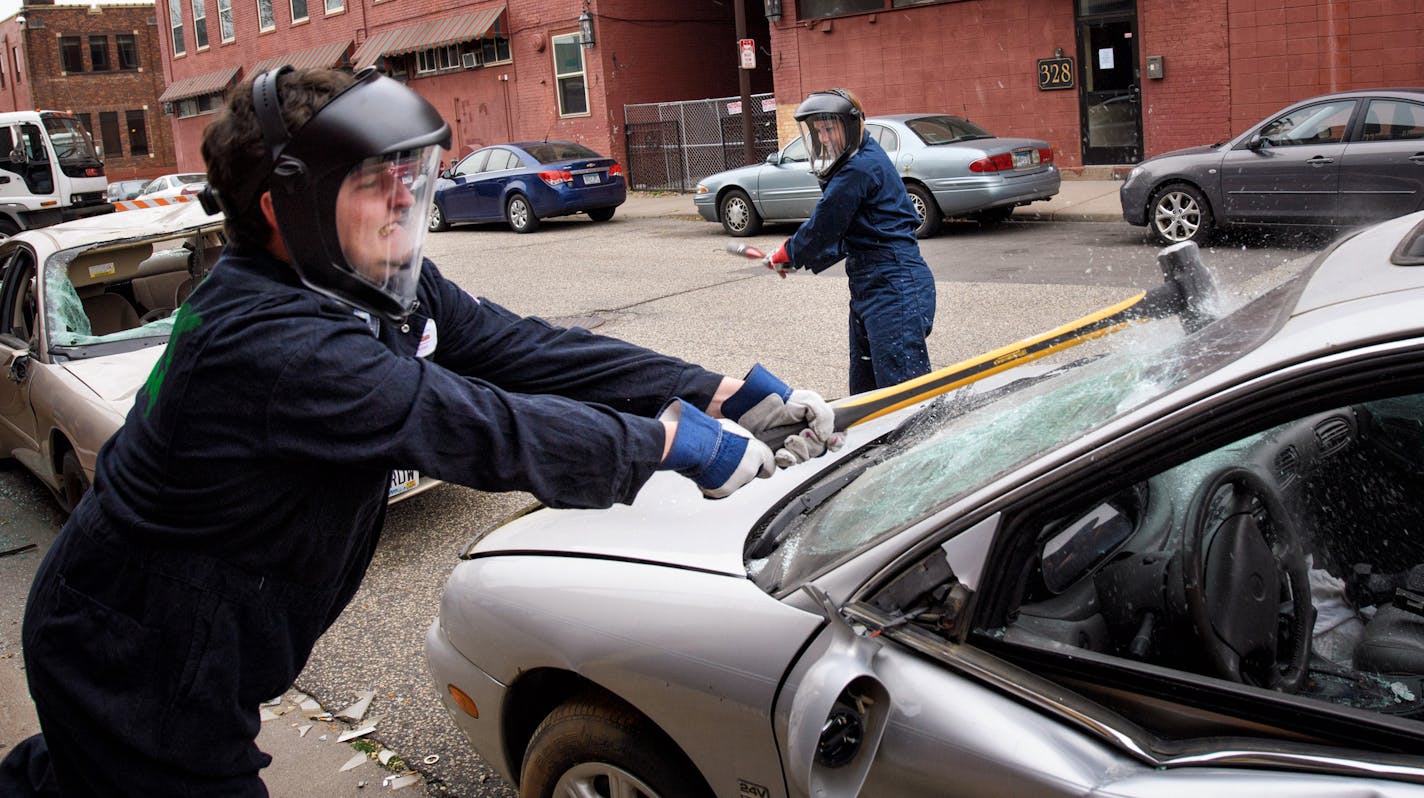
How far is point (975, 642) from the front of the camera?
2.09 m

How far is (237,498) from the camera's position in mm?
1874

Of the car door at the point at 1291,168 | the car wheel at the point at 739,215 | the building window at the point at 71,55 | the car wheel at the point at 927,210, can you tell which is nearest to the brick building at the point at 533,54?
the car wheel at the point at 739,215

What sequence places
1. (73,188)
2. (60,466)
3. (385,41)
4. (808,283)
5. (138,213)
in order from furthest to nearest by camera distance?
(385,41) < (73,188) < (808,283) < (138,213) < (60,466)

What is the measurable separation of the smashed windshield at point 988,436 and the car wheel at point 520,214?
16.0m

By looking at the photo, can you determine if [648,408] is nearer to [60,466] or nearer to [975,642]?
[975,642]

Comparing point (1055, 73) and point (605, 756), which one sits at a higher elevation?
point (1055, 73)

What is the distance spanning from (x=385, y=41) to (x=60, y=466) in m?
25.2

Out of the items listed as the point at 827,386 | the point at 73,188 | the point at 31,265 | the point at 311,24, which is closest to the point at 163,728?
the point at 31,265

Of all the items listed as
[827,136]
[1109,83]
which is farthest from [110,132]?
[827,136]

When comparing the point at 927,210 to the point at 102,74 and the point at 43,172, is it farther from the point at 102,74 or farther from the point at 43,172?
the point at 102,74

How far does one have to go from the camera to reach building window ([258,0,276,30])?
33469mm

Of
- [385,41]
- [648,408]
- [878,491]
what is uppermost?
[385,41]

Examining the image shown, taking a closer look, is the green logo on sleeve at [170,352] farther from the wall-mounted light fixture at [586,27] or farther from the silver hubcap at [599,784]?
the wall-mounted light fixture at [586,27]

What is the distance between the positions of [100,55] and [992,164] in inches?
2012
